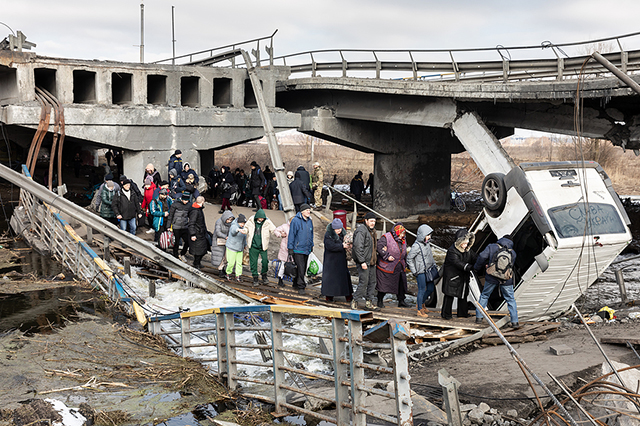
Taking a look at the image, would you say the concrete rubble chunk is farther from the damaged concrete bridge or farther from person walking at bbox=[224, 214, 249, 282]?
the damaged concrete bridge

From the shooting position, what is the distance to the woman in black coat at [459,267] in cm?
966

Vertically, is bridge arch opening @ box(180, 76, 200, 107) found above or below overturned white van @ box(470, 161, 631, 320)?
above

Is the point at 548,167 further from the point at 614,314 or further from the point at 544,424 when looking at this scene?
the point at 544,424

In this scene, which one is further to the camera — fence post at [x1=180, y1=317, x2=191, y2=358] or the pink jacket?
the pink jacket

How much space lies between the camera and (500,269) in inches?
367

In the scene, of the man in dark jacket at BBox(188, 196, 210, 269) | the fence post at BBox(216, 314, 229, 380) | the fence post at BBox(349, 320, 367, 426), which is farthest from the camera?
the man in dark jacket at BBox(188, 196, 210, 269)

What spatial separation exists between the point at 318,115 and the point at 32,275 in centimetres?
1553

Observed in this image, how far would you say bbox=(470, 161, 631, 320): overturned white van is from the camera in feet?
30.9

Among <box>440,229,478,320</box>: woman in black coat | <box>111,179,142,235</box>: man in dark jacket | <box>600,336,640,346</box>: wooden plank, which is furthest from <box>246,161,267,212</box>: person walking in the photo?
<box>600,336,640,346</box>: wooden plank

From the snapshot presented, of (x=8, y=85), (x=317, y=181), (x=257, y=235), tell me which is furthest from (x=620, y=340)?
(x=8, y=85)

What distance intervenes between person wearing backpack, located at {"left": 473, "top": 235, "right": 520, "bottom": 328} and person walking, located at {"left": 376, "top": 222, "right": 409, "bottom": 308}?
131cm

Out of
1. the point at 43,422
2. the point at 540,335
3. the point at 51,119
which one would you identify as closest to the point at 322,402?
the point at 43,422

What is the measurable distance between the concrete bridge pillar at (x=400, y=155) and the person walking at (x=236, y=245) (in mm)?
13588

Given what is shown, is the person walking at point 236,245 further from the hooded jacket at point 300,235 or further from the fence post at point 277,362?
the fence post at point 277,362
